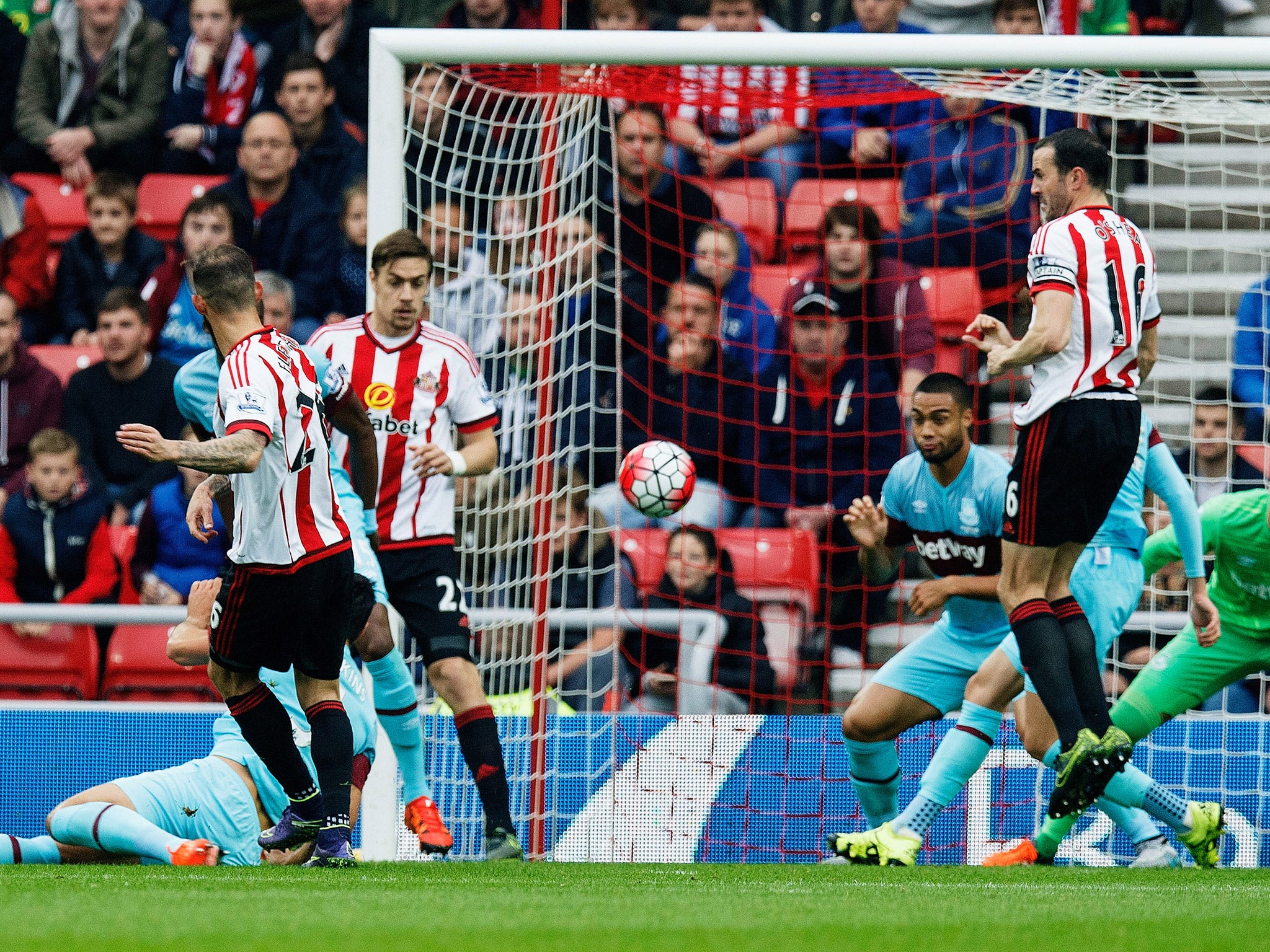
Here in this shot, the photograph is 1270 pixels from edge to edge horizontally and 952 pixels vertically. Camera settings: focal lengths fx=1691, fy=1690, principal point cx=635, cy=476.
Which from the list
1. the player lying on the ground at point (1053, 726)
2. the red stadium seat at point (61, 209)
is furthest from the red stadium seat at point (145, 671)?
the player lying on the ground at point (1053, 726)

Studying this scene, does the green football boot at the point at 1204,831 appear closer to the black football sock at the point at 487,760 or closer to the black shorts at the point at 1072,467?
the black shorts at the point at 1072,467

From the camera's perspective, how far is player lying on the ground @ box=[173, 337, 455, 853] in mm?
5754

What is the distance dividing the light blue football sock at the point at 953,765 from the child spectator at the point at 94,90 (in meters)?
6.34

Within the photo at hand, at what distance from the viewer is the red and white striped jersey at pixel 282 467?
4.68 meters

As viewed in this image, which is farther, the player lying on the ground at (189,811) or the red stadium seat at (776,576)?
the red stadium seat at (776,576)

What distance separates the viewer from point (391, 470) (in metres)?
6.48

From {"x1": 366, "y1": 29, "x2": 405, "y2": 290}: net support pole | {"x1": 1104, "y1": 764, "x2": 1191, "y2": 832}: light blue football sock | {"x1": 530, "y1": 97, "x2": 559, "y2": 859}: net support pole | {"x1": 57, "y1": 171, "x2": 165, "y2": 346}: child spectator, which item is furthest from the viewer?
{"x1": 57, "y1": 171, "x2": 165, "y2": 346}: child spectator

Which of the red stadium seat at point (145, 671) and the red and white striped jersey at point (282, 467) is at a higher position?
the red and white striped jersey at point (282, 467)

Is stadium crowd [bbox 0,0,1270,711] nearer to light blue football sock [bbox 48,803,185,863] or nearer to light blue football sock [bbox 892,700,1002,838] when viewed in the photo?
light blue football sock [bbox 892,700,1002,838]

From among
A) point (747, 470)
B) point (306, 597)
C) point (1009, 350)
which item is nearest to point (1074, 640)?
point (1009, 350)

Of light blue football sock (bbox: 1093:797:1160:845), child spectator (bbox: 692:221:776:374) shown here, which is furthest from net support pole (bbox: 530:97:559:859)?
light blue football sock (bbox: 1093:797:1160:845)

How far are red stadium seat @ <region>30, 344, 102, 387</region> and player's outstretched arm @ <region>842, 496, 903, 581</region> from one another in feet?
16.4

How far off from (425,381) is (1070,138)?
2594 mm

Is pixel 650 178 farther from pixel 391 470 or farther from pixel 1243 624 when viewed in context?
pixel 1243 624
